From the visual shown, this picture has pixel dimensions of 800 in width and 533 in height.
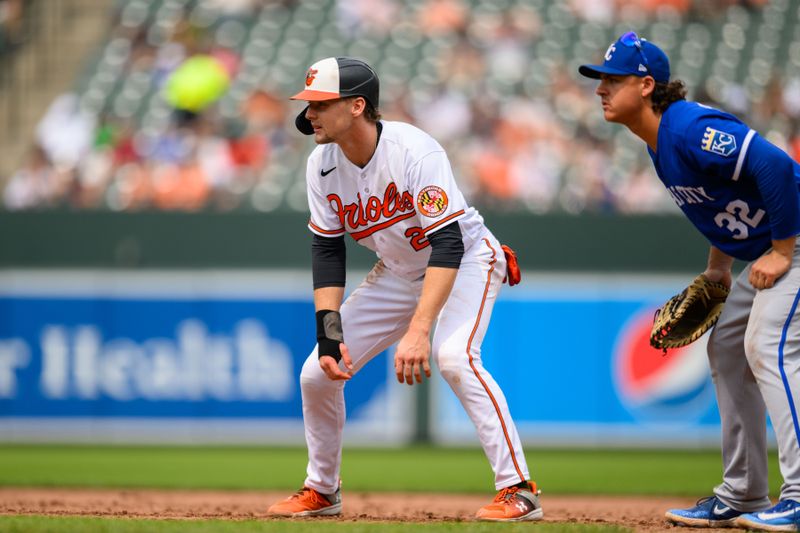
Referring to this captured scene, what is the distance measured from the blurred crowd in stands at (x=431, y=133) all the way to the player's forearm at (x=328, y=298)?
5930 mm

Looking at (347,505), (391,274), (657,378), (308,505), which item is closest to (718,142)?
(391,274)

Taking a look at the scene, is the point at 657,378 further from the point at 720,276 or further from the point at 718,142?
the point at 718,142

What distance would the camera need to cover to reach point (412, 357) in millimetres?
4266

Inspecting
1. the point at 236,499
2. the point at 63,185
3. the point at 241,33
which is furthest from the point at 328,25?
the point at 236,499

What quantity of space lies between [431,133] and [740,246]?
709cm

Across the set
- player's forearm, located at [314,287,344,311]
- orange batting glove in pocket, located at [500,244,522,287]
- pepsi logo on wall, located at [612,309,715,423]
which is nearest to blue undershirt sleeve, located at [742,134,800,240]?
orange batting glove in pocket, located at [500,244,522,287]

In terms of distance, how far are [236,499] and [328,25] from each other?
7.90 m

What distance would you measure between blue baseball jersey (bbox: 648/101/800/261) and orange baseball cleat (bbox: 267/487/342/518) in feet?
6.44

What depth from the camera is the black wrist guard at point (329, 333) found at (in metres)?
4.58

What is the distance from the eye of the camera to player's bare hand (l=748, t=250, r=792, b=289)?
4.25 meters

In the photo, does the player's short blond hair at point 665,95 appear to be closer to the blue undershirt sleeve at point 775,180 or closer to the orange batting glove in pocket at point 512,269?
the blue undershirt sleeve at point 775,180

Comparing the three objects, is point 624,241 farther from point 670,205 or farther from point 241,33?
point 241,33

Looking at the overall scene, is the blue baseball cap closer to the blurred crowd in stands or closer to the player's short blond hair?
the player's short blond hair

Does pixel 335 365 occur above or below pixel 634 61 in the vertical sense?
below
